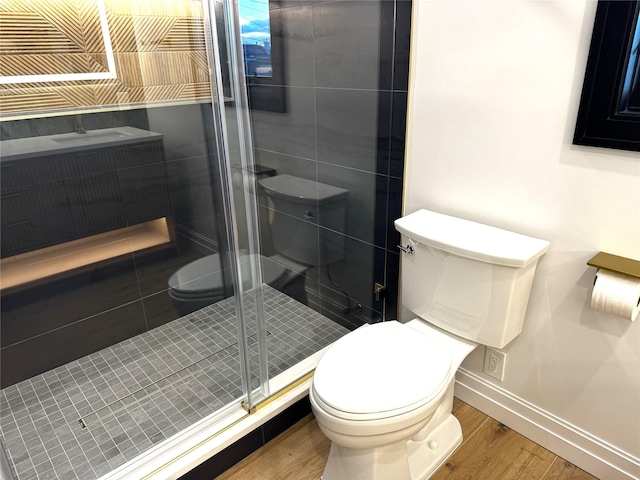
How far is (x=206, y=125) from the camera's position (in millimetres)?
1902

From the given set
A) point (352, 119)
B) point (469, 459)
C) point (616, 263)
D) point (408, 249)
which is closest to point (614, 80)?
point (616, 263)

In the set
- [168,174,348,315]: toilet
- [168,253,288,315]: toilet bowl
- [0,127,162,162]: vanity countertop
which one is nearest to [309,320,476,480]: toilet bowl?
[168,174,348,315]: toilet

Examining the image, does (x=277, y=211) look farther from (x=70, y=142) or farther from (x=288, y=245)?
(x=70, y=142)

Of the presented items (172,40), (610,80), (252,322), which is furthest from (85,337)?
(610,80)

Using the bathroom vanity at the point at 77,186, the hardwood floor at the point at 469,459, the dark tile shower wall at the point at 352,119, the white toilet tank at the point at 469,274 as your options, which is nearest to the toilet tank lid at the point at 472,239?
the white toilet tank at the point at 469,274

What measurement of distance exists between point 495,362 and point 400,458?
0.57 meters

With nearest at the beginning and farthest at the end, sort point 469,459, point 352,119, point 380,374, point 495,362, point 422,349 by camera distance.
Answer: point 380,374, point 422,349, point 469,459, point 495,362, point 352,119

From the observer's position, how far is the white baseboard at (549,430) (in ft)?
4.97

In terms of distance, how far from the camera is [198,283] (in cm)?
224

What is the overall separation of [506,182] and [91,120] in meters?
1.60

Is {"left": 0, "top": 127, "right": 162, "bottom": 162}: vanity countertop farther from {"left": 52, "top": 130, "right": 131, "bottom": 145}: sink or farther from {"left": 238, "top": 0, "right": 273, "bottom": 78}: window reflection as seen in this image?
{"left": 238, "top": 0, "right": 273, "bottom": 78}: window reflection

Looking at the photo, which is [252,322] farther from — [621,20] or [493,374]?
[621,20]

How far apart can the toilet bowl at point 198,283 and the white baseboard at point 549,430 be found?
983mm

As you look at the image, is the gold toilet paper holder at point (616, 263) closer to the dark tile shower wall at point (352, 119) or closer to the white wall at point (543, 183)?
the white wall at point (543, 183)
